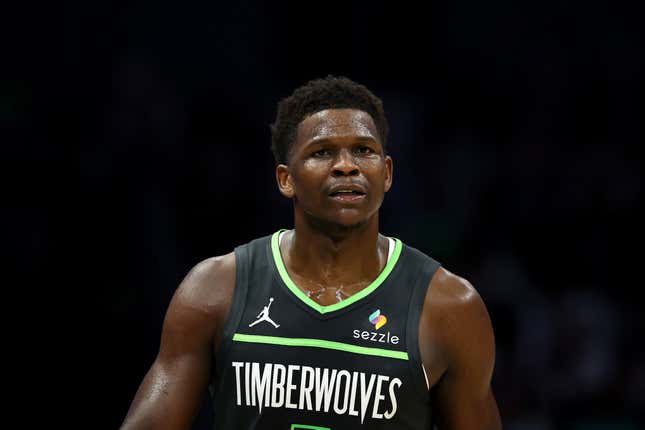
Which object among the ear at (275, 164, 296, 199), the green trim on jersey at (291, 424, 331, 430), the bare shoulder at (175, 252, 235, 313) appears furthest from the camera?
the ear at (275, 164, 296, 199)

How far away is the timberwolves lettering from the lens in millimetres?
3166

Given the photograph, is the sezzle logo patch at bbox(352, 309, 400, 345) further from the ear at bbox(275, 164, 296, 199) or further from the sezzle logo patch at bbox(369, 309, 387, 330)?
the ear at bbox(275, 164, 296, 199)

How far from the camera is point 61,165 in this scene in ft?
20.6

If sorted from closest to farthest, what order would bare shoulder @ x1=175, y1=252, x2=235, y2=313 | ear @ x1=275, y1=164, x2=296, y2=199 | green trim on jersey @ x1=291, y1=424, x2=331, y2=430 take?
green trim on jersey @ x1=291, y1=424, x2=331, y2=430
bare shoulder @ x1=175, y1=252, x2=235, y2=313
ear @ x1=275, y1=164, x2=296, y2=199

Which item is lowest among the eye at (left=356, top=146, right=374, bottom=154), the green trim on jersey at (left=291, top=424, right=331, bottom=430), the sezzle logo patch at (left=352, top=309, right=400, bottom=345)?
the green trim on jersey at (left=291, top=424, right=331, bottom=430)

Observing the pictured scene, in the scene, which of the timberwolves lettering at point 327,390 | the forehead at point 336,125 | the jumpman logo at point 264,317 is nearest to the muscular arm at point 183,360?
the jumpman logo at point 264,317

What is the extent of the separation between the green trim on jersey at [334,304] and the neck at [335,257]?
1.1 inches

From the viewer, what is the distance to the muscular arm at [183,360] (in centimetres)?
321

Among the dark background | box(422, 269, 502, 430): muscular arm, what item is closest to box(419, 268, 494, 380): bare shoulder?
box(422, 269, 502, 430): muscular arm

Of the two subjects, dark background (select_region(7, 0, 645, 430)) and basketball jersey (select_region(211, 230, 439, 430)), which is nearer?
basketball jersey (select_region(211, 230, 439, 430))

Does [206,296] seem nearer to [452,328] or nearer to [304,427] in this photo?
[304,427]

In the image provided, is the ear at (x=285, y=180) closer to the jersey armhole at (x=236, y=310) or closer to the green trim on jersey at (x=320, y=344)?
the jersey armhole at (x=236, y=310)

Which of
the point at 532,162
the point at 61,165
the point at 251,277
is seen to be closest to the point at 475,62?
the point at 532,162

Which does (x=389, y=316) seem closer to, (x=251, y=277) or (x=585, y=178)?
(x=251, y=277)
